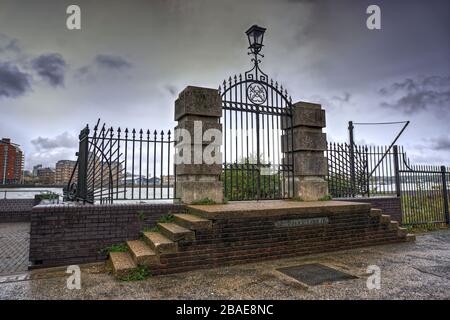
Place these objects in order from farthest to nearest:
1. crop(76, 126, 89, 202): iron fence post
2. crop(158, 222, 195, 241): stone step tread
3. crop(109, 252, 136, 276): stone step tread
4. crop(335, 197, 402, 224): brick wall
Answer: crop(335, 197, 402, 224): brick wall
crop(76, 126, 89, 202): iron fence post
crop(158, 222, 195, 241): stone step tread
crop(109, 252, 136, 276): stone step tread

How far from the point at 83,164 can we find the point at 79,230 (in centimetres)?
174

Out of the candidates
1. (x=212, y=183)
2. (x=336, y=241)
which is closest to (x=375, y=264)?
(x=336, y=241)

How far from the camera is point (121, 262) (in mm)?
4527

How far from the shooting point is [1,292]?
371 cm

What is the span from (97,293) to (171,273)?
1.16m

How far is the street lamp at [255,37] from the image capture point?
777cm

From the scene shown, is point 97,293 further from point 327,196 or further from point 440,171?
point 440,171

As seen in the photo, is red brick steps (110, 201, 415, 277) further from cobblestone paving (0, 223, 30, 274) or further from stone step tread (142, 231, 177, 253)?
cobblestone paving (0, 223, 30, 274)

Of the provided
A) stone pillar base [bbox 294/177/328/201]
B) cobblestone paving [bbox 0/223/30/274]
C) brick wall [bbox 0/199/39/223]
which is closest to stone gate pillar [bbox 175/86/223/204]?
stone pillar base [bbox 294/177/328/201]

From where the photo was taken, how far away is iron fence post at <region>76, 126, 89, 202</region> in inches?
232

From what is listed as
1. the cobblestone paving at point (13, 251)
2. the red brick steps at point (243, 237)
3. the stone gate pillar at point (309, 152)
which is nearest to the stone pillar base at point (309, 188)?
the stone gate pillar at point (309, 152)

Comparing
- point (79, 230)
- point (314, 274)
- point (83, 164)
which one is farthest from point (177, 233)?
point (83, 164)

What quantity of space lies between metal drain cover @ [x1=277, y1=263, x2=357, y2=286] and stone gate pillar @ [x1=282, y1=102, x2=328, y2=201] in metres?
3.09

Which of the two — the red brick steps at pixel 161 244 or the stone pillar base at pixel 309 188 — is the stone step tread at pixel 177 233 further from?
the stone pillar base at pixel 309 188
